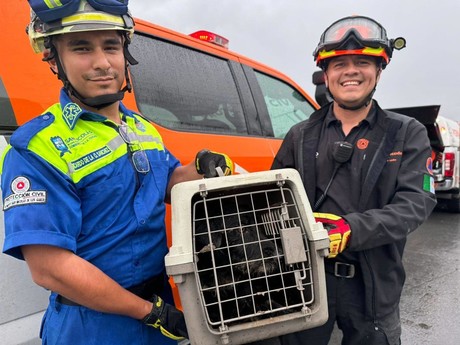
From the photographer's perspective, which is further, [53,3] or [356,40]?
[356,40]

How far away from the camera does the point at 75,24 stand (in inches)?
46.0

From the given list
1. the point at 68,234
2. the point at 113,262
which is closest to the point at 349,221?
the point at 113,262

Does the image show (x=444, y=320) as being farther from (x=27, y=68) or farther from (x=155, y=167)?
(x=27, y=68)

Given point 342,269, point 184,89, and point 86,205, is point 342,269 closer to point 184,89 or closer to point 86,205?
point 86,205

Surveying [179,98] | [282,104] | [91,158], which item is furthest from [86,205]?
[282,104]

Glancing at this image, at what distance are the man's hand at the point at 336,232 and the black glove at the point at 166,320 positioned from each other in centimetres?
60

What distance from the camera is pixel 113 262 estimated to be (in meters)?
1.20

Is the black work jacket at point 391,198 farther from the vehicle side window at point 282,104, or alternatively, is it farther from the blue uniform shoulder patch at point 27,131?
the vehicle side window at point 282,104

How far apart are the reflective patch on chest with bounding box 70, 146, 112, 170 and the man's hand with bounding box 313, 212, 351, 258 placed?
820 mm

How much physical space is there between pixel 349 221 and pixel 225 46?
191 centimetres

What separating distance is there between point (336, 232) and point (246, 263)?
437mm

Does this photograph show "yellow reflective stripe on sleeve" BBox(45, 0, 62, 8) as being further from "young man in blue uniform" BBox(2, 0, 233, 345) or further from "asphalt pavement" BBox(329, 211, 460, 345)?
"asphalt pavement" BBox(329, 211, 460, 345)

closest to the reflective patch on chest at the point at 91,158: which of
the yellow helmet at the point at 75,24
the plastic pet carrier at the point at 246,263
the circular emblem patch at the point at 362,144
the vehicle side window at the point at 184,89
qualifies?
the plastic pet carrier at the point at 246,263

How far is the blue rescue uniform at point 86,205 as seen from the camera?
1.03 metres
